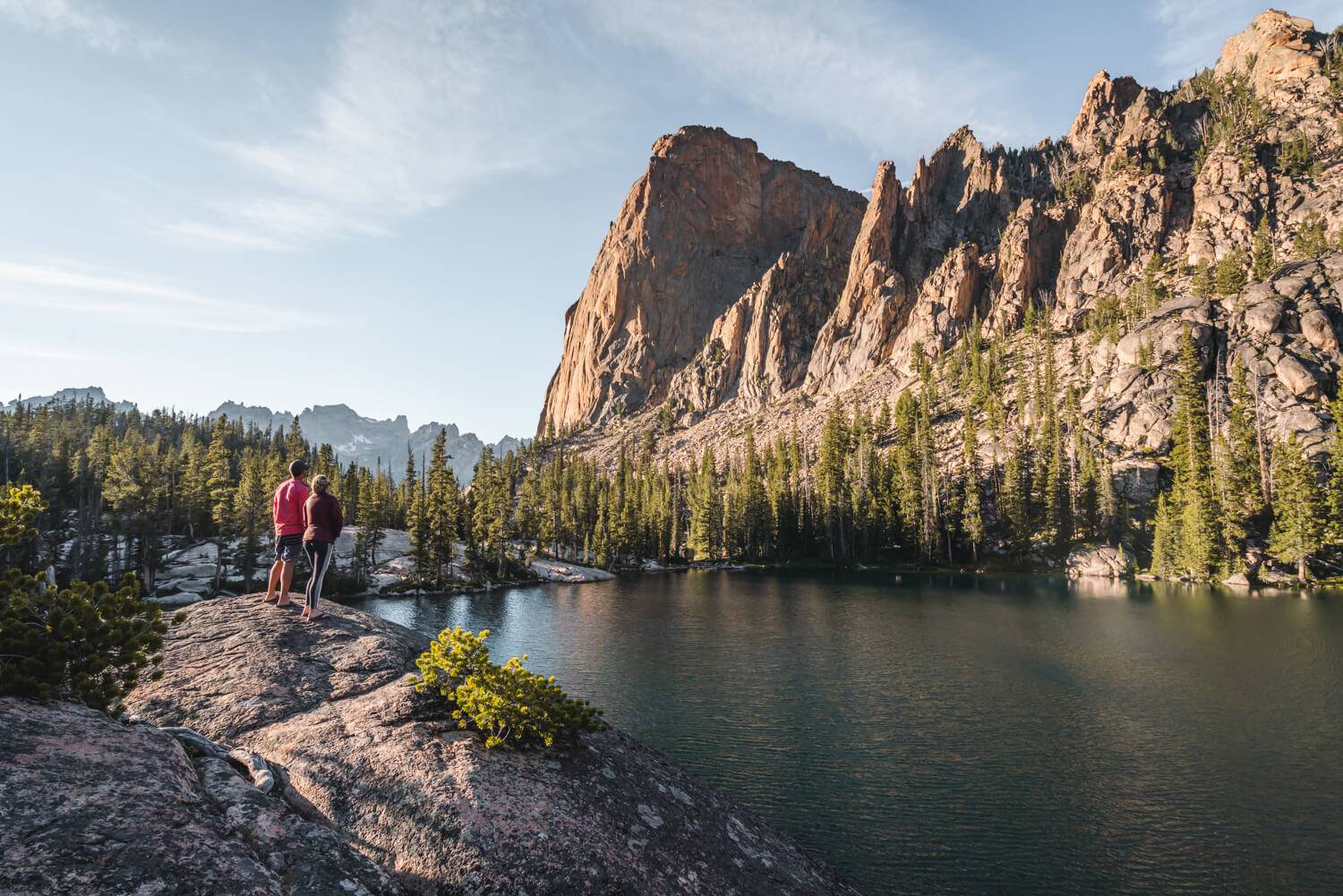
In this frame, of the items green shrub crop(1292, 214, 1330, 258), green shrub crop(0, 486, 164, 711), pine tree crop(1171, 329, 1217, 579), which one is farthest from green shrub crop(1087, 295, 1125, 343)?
green shrub crop(0, 486, 164, 711)

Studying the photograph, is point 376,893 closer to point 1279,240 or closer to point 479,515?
point 479,515

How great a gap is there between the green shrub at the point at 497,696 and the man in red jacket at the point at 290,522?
5.01m

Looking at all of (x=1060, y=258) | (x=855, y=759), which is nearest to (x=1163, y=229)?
(x=1060, y=258)

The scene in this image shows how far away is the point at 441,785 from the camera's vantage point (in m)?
8.80

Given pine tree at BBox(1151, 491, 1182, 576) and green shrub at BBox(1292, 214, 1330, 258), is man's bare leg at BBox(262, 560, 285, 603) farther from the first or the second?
green shrub at BBox(1292, 214, 1330, 258)

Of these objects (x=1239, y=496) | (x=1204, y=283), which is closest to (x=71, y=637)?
(x=1239, y=496)

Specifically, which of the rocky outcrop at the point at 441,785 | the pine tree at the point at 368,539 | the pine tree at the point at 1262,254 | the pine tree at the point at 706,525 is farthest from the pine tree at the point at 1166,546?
the pine tree at the point at 368,539

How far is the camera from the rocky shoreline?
5551mm

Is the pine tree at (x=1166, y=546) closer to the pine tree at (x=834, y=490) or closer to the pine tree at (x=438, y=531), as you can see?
the pine tree at (x=834, y=490)

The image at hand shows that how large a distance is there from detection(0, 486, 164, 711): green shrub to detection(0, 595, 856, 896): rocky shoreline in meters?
0.82

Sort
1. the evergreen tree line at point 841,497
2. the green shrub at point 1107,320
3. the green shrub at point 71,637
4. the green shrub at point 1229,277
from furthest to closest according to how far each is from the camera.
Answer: the green shrub at point 1107,320
the green shrub at point 1229,277
the evergreen tree line at point 841,497
the green shrub at point 71,637

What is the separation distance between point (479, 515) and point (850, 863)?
86.7 metres

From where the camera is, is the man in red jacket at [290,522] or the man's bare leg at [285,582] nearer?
the man in red jacket at [290,522]

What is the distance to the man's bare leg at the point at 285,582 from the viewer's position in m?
14.1
